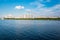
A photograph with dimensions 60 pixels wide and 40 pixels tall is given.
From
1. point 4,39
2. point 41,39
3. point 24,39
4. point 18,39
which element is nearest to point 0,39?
point 4,39

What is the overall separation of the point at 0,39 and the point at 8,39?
1.42 m

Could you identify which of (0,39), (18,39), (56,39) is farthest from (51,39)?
(0,39)

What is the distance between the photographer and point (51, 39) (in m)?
17.5

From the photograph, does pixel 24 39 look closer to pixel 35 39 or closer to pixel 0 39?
pixel 35 39

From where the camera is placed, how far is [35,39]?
693 inches

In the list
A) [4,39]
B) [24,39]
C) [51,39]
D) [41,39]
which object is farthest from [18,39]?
[51,39]

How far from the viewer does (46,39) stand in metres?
17.4

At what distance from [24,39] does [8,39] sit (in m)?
2.88

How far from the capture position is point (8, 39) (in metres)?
17.1

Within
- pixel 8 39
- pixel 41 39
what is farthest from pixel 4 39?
pixel 41 39

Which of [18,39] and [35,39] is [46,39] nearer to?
[35,39]

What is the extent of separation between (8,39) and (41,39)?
5984mm

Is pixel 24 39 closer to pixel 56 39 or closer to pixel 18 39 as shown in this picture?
pixel 18 39

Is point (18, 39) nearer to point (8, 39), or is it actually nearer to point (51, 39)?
point (8, 39)
